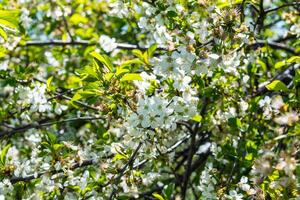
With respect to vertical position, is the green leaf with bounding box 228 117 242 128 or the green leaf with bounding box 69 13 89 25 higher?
the green leaf with bounding box 228 117 242 128

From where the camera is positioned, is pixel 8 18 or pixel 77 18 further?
pixel 77 18

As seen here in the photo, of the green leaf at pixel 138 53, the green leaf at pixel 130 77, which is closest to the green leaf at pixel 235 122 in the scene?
the green leaf at pixel 138 53

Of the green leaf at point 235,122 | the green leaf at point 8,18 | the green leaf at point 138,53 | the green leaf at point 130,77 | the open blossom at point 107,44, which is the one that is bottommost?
the open blossom at point 107,44

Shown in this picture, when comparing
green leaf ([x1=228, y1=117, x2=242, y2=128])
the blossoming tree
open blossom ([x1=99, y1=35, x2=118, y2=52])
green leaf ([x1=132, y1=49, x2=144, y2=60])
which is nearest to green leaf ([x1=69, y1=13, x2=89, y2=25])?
open blossom ([x1=99, y1=35, x2=118, y2=52])

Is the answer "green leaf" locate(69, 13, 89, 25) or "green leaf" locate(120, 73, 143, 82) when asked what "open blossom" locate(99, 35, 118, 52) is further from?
"green leaf" locate(120, 73, 143, 82)

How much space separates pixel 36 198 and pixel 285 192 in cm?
160

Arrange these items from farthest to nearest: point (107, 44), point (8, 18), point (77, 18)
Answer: point (77, 18)
point (107, 44)
point (8, 18)

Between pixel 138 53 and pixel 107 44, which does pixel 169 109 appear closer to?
pixel 138 53

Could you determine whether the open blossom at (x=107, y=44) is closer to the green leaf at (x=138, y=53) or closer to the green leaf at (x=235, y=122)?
the green leaf at (x=138, y=53)

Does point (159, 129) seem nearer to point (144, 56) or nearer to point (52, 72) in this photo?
point (144, 56)

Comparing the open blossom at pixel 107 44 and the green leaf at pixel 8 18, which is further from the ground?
the green leaf at pixel 8 18

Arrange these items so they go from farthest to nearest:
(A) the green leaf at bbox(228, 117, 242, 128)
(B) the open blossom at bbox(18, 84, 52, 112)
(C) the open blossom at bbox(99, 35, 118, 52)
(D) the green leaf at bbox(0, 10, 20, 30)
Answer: (C) the open blossom at bbox(99, 35, 118, 52), (B) the open blossom at bbox(18, 84, 52, 112), (A) the green leaf at bbox(228, 117, 242, 128), (D) the green leaf at bbox(0, 10, 20, 30)

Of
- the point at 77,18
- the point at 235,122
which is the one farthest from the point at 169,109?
the point at 77,18

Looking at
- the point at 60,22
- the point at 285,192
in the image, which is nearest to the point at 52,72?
the point at 60,22
